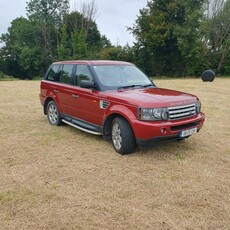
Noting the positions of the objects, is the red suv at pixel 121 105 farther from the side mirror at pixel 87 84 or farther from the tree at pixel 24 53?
the tree at pixel 24 53

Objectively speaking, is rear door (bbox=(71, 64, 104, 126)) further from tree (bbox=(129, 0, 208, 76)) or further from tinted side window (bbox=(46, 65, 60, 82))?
tree (bbox=(129, 0, 208, 76))

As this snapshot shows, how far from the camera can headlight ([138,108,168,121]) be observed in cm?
436

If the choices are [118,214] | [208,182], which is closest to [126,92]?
[208,182]

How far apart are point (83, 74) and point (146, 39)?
23823 mm

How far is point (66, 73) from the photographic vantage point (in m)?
6.43

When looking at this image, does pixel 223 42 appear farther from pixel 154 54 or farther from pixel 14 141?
pixel 14 141

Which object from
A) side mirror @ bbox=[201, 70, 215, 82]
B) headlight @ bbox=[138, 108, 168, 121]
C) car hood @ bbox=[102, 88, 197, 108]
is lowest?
headlight @ bbox=[138, 108, 168, 121]

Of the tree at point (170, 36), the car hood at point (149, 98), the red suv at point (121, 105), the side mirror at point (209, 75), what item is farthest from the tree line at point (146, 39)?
the car hood at point (149, 98)

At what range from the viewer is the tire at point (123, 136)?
4.62 meters

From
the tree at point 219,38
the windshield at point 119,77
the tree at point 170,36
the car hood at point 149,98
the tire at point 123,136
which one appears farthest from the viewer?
the tree at point 219,38

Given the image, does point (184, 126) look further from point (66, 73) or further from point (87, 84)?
point (66, 73)

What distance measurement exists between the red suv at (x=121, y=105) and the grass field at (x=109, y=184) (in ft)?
1.32

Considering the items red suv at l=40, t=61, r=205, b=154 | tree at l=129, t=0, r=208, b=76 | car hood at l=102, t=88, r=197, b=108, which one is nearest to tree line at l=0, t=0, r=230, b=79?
tree at l=129, t=0, r=208, b=76

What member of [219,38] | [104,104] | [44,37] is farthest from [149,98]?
[44,37]
